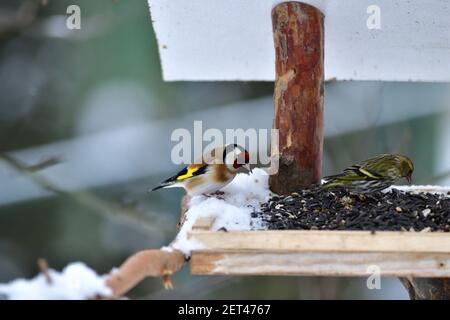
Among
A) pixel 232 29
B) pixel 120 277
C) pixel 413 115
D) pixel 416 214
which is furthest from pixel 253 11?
pixel 413 115

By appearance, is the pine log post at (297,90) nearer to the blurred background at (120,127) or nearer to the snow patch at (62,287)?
the snow patch at (62,287)

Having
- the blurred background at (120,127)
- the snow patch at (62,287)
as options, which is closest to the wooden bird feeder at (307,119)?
the snow patch at (62,287)

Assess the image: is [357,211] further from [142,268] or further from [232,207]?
[142,268]

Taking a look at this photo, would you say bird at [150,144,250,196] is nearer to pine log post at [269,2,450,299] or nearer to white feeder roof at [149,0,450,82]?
pine log post at [269,2,450,299]

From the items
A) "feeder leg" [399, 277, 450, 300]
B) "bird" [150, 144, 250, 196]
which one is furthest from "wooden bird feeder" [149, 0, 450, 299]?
"bird" [150, 144, 250, 196]
